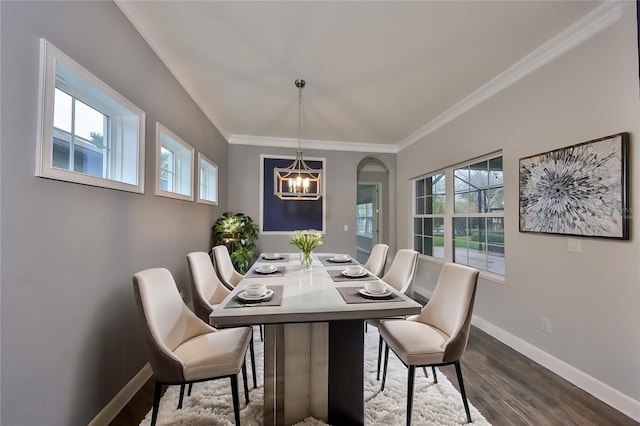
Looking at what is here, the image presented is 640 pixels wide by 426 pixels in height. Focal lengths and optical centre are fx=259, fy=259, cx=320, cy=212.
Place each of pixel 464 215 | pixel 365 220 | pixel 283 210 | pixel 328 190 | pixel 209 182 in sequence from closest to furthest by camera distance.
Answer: pixel 464 215 → pixel 209 182 → pixel 283 210 → pixel 328 190 → pixel 365 220

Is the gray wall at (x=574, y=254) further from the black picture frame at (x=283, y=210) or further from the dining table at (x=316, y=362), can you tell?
the black picture frame at (x=283, y=210)

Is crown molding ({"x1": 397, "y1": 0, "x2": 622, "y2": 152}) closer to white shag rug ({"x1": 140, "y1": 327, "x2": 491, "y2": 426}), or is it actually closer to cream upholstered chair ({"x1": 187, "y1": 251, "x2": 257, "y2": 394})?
white shag rug ({"x1": 140, "y1": 327, "x2": 491, "y2": 426})

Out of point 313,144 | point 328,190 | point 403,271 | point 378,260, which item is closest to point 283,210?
point 328,190

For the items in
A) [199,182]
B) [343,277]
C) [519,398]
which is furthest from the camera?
[199,182]

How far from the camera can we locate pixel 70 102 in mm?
1500

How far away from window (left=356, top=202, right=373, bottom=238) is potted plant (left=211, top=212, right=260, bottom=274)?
11.5ft

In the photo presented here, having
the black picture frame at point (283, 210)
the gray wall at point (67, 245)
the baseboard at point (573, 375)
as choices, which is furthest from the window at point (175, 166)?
the baseboard at point (573, 375)

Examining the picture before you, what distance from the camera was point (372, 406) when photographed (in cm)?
173

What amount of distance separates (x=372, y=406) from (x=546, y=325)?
1.75 m

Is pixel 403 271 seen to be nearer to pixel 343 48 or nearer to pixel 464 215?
pixel 464 215

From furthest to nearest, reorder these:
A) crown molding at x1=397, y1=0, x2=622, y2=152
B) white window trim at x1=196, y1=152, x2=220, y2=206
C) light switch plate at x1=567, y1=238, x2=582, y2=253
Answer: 1. white window trim at x1=196, y1=152, x2=220, y2=206
2. light switch plate at x1=567, y1=238, x2=582, y2=253
3. crown molding at x1=397, y1=0, x2=622, y2=152

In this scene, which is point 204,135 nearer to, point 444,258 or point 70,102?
point 70,102

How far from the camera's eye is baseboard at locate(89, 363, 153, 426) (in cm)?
156

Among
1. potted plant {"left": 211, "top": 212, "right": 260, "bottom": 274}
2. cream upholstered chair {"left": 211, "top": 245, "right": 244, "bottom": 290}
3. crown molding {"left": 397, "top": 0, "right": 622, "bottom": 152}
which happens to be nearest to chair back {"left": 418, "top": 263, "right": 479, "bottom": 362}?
cream upholstered chair {"left": 211, "top": 245, "right": 244, "bottom": 290}
